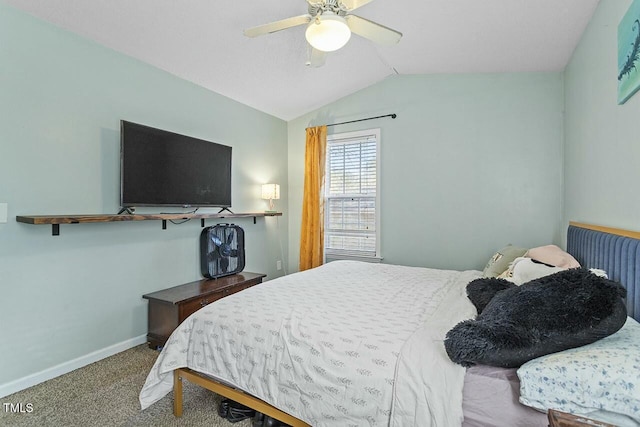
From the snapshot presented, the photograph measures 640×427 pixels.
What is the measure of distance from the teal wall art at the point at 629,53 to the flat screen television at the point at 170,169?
10.1 feet

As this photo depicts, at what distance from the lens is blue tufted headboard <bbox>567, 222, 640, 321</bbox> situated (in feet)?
4.41

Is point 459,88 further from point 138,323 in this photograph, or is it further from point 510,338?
point 138,323

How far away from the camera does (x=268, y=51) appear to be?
9.39ft

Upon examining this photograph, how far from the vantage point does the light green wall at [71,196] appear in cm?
205

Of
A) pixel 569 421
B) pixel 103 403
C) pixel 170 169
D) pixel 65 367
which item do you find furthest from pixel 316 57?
pixel 65 367

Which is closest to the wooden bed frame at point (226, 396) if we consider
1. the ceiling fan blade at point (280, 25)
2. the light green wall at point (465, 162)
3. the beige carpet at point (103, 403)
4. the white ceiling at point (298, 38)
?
the beige carpet at point (103, 403)

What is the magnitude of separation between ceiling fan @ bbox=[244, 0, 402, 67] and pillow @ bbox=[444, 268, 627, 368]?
5.19 ft

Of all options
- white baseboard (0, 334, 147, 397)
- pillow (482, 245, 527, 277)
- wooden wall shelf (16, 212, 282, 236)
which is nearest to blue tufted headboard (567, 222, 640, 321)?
pillow (482, 245, 527, 277)

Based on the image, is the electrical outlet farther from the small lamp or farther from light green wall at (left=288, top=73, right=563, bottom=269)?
light green wall at (left=288, top=73, right=563, bottom=269)

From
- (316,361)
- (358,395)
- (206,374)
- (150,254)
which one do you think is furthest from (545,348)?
(150,254)

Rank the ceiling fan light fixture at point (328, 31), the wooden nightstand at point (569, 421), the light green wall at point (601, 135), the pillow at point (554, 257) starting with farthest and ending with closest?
the pillow at point (554, 257) → the ceiling fan light fixture at point (328, 31) → the light green wall at point (601, 135) → the wooden nightstand at point (569, 421)

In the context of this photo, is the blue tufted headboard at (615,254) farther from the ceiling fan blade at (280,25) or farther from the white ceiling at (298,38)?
the ceiling fan blade at (280,25)

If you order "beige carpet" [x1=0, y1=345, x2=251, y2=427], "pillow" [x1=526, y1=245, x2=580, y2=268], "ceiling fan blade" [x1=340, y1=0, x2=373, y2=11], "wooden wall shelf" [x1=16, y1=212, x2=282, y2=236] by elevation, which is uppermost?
"ceiling fan blade" [x1=340, y1=0, x2=373, y2=11]

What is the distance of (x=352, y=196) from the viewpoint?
404cm
